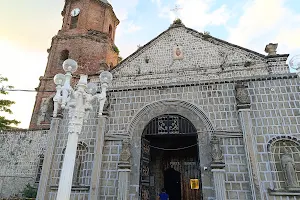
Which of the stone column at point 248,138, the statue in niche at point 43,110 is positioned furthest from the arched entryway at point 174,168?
the statue in niche at point 43,110

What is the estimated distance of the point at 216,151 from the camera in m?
8.97

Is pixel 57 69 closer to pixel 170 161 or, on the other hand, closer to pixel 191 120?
pixel 170 161

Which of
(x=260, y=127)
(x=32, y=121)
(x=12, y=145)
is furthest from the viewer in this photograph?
(x=32, y=121)

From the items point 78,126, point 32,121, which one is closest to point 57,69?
point 32,121

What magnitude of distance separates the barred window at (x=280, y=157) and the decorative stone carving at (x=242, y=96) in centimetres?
181

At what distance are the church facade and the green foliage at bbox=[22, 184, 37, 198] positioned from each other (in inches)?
159

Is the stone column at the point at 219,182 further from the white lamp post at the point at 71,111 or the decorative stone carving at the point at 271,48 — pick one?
the decorative stone carving at the point at 271,48

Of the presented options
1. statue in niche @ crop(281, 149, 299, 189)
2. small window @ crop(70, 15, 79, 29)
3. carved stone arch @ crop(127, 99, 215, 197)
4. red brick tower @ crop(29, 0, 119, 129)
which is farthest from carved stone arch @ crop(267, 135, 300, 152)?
small window @ crop(70, 15, 79, 29)

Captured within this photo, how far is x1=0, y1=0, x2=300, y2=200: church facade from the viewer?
345 inches

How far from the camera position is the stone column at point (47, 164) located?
992 cm

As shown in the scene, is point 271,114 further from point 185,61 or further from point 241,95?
point 185,61

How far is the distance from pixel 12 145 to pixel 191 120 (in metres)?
Answer: 12.8

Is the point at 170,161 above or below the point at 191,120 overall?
below

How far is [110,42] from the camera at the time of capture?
20.3 meters
